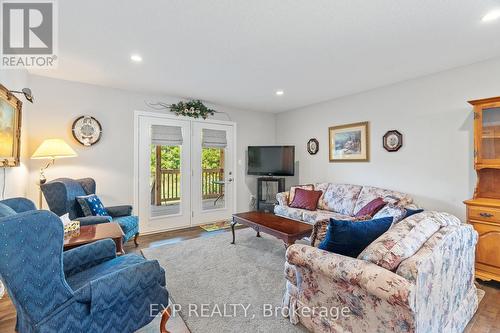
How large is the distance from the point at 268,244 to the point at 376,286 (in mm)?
2333

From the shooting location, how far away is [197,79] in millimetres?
3424

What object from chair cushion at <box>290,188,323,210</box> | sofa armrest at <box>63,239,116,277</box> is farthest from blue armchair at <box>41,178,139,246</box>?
chair cushion at <box>290,188,323,210</box>

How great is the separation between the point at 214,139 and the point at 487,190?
4.09m

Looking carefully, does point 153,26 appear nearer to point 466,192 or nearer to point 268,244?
point 268,244

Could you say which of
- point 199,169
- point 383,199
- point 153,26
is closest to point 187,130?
point 199,169

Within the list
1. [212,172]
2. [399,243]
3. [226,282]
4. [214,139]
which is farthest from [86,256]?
[214,139]

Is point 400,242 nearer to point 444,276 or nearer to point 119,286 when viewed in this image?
point 444,276

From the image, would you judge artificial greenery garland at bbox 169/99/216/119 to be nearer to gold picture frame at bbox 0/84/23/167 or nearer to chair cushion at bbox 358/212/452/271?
gold picture frame at bbox 0/84/23/167

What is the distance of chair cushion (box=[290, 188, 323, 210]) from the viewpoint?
158 inches

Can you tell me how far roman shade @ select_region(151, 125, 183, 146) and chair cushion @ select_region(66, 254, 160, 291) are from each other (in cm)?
269

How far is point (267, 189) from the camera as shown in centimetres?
520

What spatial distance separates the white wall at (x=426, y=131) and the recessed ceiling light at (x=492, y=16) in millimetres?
1046

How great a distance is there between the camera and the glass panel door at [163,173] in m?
4.08

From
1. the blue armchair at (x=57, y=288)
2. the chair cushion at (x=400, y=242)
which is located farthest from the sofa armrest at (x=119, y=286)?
the chair cushion at (x=400, y=242)
